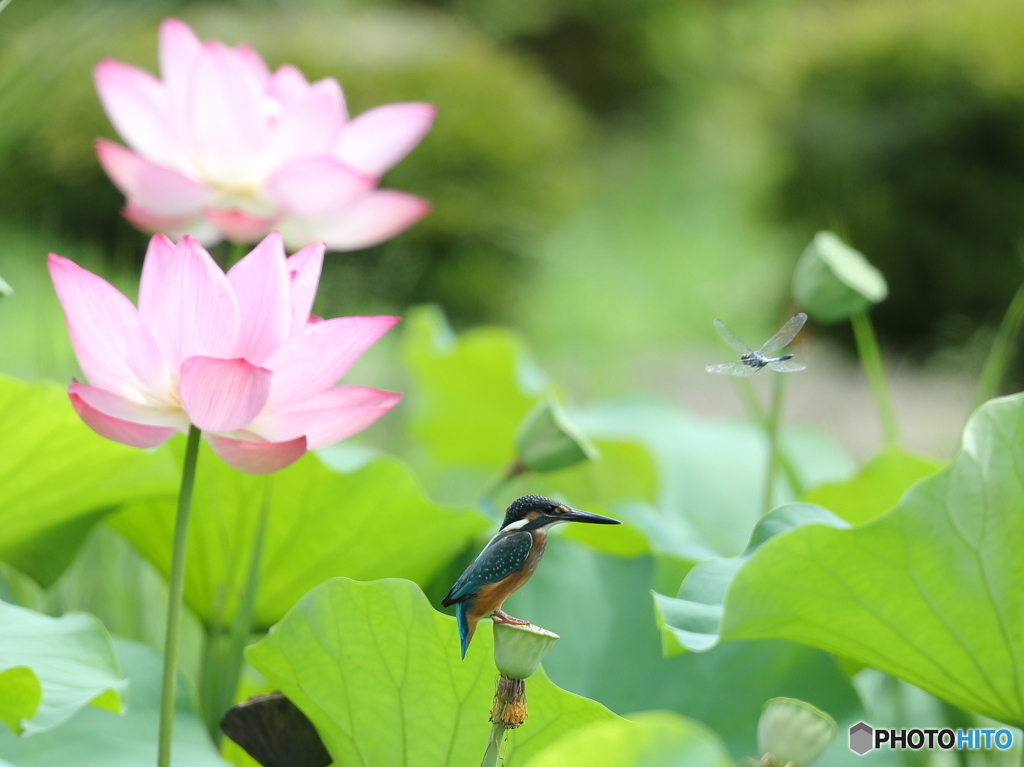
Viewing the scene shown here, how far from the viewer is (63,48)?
1.72ft

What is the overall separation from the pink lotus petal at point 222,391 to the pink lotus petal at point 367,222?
252 millimetres

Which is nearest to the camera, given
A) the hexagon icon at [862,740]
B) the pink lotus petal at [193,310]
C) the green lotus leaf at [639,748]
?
the green lotus leaf at [639,748]

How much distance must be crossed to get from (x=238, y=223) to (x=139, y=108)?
9cm

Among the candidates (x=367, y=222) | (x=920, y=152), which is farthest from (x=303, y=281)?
(x=920, y=152)

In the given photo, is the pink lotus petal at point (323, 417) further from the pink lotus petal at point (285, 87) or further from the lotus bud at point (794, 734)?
the pink lotus petal at point (285, 87)

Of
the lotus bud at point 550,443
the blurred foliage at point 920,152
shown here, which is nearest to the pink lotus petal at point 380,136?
the lotus bud at point 550,443

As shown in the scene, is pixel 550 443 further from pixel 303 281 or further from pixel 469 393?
pixel 469 393

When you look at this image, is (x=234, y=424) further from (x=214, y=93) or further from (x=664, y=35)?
(x=664, y=35)

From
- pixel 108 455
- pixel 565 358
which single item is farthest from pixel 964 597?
pixel 565 358

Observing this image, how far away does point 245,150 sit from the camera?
55cm

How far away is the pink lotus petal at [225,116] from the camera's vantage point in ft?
1.71

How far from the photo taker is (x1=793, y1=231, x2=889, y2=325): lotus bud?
0.53 metres

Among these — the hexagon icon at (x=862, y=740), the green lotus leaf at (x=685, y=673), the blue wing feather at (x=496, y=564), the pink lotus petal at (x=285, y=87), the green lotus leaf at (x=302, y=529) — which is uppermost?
the pink lotus petal at (x=285, y=87)

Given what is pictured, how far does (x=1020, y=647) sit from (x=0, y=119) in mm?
576
